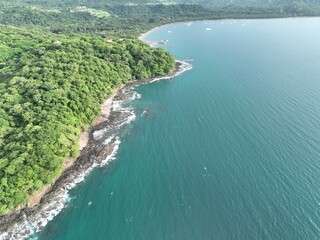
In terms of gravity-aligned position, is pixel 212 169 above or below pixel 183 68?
above

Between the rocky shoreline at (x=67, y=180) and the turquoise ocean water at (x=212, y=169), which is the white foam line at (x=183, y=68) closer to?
the turquoise ocean water at (x=212, y=169)

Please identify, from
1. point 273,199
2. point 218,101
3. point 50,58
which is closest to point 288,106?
point 218,101

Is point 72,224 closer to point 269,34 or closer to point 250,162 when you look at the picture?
point 250,162

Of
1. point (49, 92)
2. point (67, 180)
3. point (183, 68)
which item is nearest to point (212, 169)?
point (67, 180)

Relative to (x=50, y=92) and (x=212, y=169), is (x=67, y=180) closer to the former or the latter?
(x=50, y=92)

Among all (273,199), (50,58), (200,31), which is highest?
(50,58)

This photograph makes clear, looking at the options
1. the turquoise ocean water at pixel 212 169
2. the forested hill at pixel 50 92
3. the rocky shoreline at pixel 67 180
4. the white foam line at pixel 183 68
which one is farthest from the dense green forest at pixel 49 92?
the turquoise ocean water at pixel 212 169
